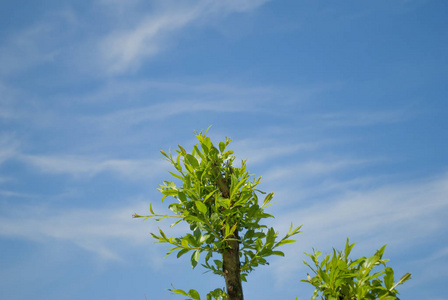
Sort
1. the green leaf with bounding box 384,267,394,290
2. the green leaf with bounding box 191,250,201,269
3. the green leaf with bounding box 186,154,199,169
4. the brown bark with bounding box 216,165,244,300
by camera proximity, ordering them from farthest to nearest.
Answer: the green leaf with bounding box 186,154,199,169 → the brown bark with bounding box 216,165,244,300 → the green leaf with bounding box 191,250,201,269 → the green leaf with bounding box 384,267,394,290

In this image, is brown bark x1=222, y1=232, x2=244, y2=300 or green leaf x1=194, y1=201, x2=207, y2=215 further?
brown bark x1=222, y1=232, x2=244, y2=300

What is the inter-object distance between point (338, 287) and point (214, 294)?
1.37 m

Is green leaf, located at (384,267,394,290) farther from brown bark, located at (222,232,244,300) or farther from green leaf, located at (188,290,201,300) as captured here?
green leaf, located at (188,290,201,300)

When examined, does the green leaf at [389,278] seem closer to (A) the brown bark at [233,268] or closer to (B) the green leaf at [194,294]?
(A) the brown bark at [233,268]

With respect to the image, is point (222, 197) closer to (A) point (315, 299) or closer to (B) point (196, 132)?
(B) point (196, 132)

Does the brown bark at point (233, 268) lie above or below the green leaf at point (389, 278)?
above

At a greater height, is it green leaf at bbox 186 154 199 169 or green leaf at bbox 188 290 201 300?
green leaf at bbox 186 154 199 169

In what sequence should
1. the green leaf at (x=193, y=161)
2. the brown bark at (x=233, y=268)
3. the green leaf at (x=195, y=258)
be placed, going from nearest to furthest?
the green leaf at (x=195, y=258)
the brown bark at (x=233, y=268)
the green leaf at (x=193, y=161)

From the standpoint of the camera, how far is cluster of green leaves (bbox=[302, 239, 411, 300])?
418 centimetres

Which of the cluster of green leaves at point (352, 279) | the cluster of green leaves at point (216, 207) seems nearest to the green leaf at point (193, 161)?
the cluster of green leaves at point (216, 207)

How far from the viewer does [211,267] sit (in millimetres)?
4680

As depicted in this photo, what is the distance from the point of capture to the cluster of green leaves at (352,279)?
164 inches

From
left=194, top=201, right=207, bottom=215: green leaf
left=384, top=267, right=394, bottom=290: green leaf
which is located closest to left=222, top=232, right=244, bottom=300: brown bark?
left=194, top=201, right=207, bottom=215: green leaf

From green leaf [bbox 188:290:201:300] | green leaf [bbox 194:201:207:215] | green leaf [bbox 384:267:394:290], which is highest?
green leaf [bbox 194:201:207:215]
